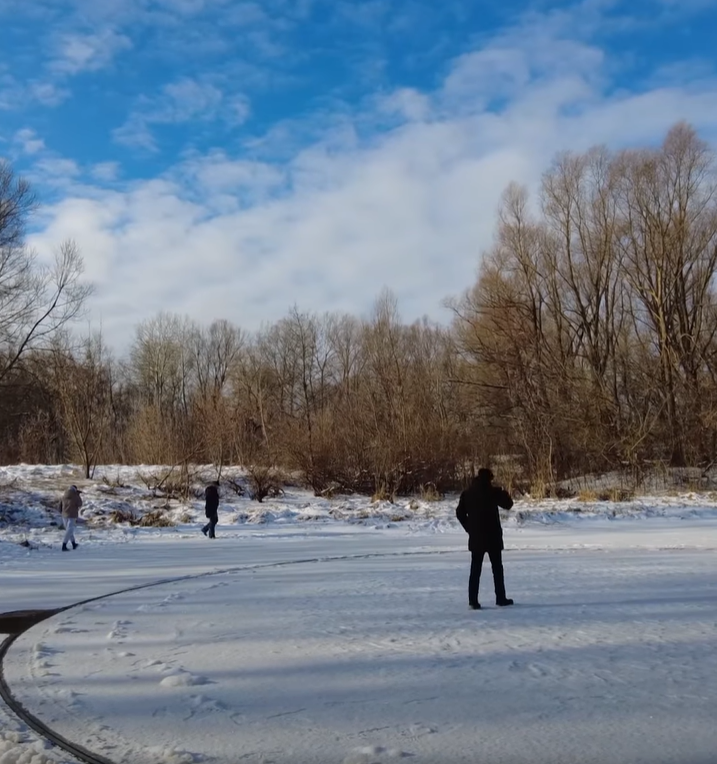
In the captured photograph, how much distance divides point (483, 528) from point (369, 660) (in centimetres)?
302

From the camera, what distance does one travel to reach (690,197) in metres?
38.2

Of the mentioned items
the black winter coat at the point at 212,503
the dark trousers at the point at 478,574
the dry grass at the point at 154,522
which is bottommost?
the dry grass at the point at 154,522

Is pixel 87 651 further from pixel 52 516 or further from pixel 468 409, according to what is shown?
pixel 468 409

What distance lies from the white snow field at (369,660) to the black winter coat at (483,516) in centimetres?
80

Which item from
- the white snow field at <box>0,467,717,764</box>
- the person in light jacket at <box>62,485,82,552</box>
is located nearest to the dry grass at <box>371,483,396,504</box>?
the person in light jacket at <box>62,485,82,552</box>

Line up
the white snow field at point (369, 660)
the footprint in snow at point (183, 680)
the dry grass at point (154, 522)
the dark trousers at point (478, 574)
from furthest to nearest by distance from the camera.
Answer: the dry grass at point (154, 522)
the dark trousers at point (478, 574)
the footprint in snow at point (183, 680)
the white snow field at point (369, 660)

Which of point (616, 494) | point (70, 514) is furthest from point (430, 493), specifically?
point (70, 514)

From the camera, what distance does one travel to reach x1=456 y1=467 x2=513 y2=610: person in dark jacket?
944 centimetres

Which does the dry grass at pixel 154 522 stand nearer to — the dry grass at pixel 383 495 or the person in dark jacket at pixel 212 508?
the person in dark jacket at pixel 212 508

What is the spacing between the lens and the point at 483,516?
9.59 meters

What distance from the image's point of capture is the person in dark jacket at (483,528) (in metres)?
9.44

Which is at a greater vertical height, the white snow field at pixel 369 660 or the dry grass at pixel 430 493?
the dry grass at pixel 430 493

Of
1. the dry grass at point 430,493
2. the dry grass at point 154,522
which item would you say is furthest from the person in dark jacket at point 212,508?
the dry grass at point 430,493

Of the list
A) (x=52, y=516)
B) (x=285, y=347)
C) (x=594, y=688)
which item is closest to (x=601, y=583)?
(x=594, y=688)
